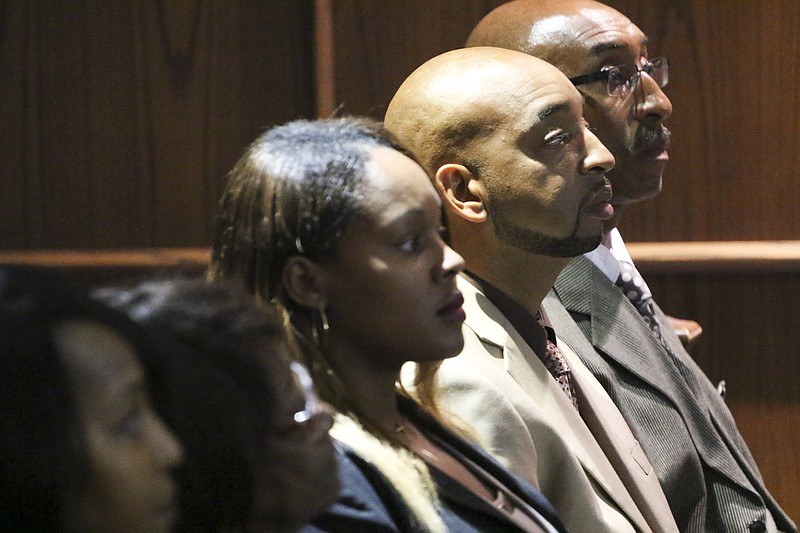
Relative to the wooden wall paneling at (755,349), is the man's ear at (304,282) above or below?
above

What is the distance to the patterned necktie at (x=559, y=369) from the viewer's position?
1470mm

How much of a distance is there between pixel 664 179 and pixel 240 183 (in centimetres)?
164

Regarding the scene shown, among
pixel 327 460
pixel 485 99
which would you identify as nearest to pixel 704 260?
pixel 485 99

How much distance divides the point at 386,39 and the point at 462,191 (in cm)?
101

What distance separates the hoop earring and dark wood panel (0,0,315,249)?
1.28 meters

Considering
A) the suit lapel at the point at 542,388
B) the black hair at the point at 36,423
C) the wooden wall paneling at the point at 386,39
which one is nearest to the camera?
the black hair at the point at 36,423

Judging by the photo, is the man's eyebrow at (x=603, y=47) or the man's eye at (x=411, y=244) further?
the man's eyebrow at (x=603, y=47)

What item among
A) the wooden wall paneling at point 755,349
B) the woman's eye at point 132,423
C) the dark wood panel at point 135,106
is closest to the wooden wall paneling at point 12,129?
the dark wood panel at point 135,106

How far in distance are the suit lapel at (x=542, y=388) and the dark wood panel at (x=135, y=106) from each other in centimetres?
99

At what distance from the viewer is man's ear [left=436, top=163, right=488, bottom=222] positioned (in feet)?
4.57

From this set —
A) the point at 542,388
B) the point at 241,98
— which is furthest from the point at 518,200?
the point at 241,98

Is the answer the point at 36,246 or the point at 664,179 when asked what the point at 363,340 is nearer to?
the point at 36,246

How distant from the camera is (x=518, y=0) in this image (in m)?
1.92

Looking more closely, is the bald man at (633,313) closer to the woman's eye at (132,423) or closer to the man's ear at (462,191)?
the man's ear at (462,191)
